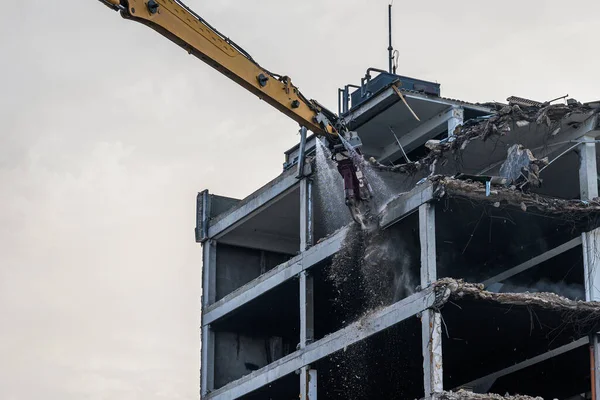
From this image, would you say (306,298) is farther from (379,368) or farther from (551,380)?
(551,380)

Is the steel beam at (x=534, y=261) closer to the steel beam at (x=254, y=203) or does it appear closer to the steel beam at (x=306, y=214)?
the steel beam at (x=306, y=214)

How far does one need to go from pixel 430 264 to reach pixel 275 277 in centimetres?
866

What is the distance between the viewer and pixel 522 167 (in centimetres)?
3644

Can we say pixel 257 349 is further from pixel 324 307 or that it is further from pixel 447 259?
pixel 447 259

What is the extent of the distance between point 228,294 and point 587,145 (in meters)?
14.8

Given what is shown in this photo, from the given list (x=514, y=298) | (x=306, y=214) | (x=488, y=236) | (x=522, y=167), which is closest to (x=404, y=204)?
(x=522, y=167)

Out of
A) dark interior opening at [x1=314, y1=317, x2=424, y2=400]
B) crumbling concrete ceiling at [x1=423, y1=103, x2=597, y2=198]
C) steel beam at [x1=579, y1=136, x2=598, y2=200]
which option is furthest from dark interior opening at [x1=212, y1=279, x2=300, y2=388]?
steel beam at [x1=579, y1=136, x2=598, y2=200]

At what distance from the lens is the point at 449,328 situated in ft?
125

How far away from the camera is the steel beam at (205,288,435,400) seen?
3628cm

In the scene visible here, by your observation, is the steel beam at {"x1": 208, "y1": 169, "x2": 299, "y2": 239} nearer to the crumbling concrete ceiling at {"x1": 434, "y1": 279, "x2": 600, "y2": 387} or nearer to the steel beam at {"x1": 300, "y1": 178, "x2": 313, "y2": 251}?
the steel beam at {"x1": 300, "y1": 178, "x2": 313, "y2": 251}

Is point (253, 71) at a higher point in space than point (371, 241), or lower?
higher

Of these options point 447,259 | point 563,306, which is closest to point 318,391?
point 447,259

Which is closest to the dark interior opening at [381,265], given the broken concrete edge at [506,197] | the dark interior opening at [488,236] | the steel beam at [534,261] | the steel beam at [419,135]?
the dark interior opening at [488,236]

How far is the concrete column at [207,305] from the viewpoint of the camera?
46.6m
